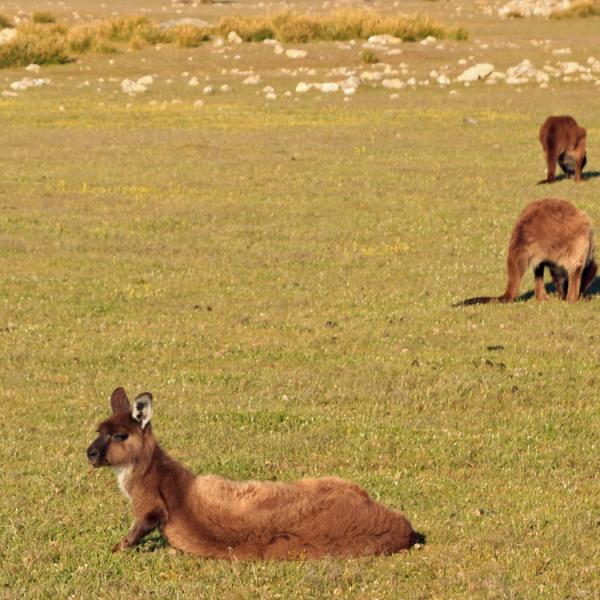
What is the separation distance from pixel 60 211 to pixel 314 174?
6.18 metres

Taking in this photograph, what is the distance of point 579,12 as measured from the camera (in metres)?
63.7

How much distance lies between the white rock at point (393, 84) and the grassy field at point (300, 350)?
9445 millimetres

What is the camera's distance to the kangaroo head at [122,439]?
8.13 meters

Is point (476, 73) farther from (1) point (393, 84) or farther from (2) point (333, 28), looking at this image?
(2) point (333, 28)

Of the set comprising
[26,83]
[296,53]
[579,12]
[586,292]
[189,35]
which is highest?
[579,12]

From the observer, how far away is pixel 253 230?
21453 mm

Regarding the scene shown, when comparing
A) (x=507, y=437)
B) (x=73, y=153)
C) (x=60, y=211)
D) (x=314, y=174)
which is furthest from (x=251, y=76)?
(x=507, y=437)

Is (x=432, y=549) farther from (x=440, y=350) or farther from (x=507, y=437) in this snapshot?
→ (x=440, y=350)

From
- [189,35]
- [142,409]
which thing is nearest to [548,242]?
[142,409]

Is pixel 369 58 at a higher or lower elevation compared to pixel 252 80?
higher

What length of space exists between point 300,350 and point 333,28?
42.3m

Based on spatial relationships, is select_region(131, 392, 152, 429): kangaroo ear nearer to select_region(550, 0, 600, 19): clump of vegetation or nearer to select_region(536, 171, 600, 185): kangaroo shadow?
select_region(536, 171, 600, 185): kangaroo shadow

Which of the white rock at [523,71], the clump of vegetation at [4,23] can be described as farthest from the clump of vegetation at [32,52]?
the white rock at [523,71]

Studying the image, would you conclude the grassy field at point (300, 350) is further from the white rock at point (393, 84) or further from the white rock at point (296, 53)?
the white rock at point (296, 53)
